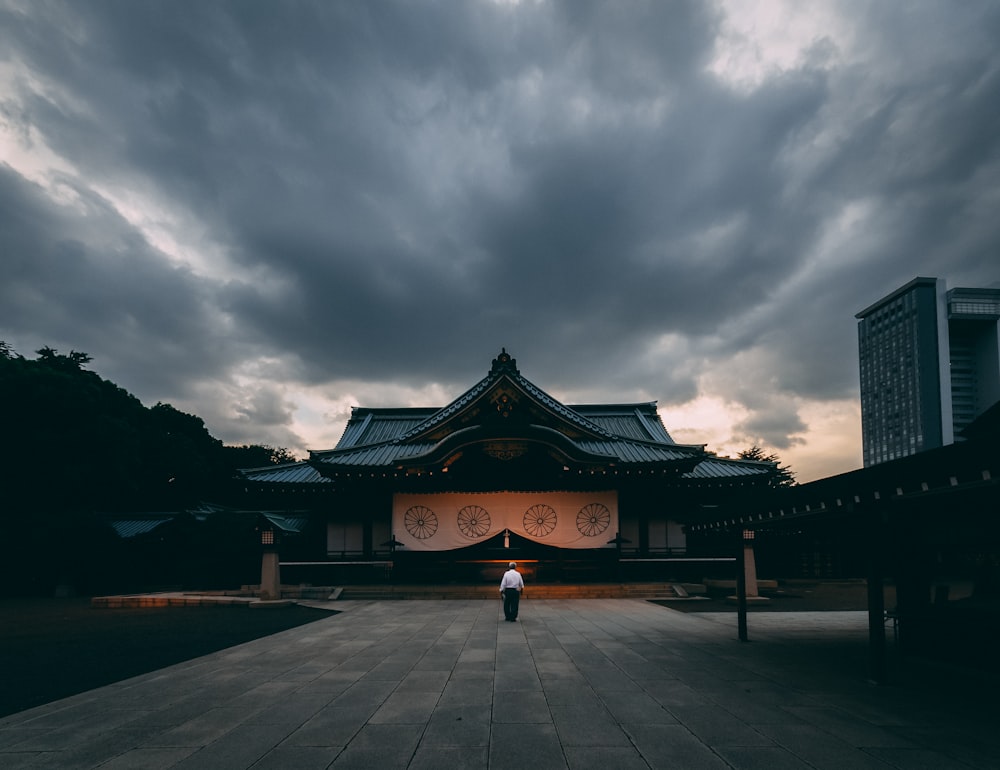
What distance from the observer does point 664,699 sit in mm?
7734

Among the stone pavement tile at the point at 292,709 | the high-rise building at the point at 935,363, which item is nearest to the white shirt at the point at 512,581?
the stone pavement tile at the point at 292,709

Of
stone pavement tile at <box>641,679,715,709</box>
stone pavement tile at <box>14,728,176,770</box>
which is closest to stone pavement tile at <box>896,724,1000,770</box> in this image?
stone pavement tile at <box>641,679,715,709</box>

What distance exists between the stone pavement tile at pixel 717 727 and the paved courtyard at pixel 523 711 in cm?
3

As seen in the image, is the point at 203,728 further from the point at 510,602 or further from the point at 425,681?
the point at 510,602

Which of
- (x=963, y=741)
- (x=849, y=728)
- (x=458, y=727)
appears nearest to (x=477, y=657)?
(x=458, y=727)

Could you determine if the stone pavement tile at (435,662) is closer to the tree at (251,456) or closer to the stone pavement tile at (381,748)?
the stone pavement tile at (381,748)

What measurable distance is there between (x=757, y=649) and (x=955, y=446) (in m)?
6.77

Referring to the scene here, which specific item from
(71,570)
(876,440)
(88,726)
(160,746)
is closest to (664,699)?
(160,746)

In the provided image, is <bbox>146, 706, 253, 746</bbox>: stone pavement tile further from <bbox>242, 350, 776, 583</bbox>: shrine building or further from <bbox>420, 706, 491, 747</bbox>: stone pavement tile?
<bbox>242, 350, 776, 583</bbox>: shrine building

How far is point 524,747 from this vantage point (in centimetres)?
596

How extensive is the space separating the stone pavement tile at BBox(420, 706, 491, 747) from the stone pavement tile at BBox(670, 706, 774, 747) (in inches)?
94.3

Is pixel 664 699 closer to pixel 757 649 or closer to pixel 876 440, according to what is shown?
pixel 757 649

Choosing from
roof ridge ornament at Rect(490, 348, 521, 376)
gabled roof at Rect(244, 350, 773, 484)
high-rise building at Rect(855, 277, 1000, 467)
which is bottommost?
gabled roof at Rect(244, 350, 773, 484)

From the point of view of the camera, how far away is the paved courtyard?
5.76 m
